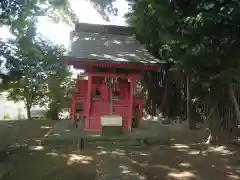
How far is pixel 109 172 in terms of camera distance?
5.81 meters

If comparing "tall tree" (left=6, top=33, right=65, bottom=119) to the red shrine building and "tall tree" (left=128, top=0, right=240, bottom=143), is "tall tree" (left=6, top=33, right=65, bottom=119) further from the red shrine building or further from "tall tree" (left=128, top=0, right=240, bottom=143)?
"tall tree" (left=128, top=0, right=240, bottom=143)

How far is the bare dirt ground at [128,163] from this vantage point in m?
5.67

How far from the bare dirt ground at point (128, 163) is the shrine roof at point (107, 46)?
9.46ft

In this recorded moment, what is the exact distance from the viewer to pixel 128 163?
6.55m

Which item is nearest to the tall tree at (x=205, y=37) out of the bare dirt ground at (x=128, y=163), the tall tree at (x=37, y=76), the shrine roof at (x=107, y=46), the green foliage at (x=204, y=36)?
the green foliage at (x=204, y=36)

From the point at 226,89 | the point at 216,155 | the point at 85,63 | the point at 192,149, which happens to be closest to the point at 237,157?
the point at 216,155

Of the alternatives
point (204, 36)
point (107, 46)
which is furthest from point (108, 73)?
point (204, 36)

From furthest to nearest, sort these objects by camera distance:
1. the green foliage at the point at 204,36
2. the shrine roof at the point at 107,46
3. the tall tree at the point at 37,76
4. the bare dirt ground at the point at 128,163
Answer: the tall tree at the point at 37,76 < the shrine roof at the point at 107,46 < the bare dirt ground at the point at 128,163 < the green foliage at the point at 204,36

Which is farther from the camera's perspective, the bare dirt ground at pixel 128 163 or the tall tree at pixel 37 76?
the tall tree at pixel 37 76

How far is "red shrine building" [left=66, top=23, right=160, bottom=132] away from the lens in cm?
876

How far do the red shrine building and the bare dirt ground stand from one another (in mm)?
1920

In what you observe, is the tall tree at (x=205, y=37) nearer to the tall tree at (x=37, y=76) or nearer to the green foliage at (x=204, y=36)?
the green foliage at (x=204, y=36)

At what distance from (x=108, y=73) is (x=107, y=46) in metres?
1.38

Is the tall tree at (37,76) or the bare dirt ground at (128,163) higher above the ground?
the tall tree at (37,76)
